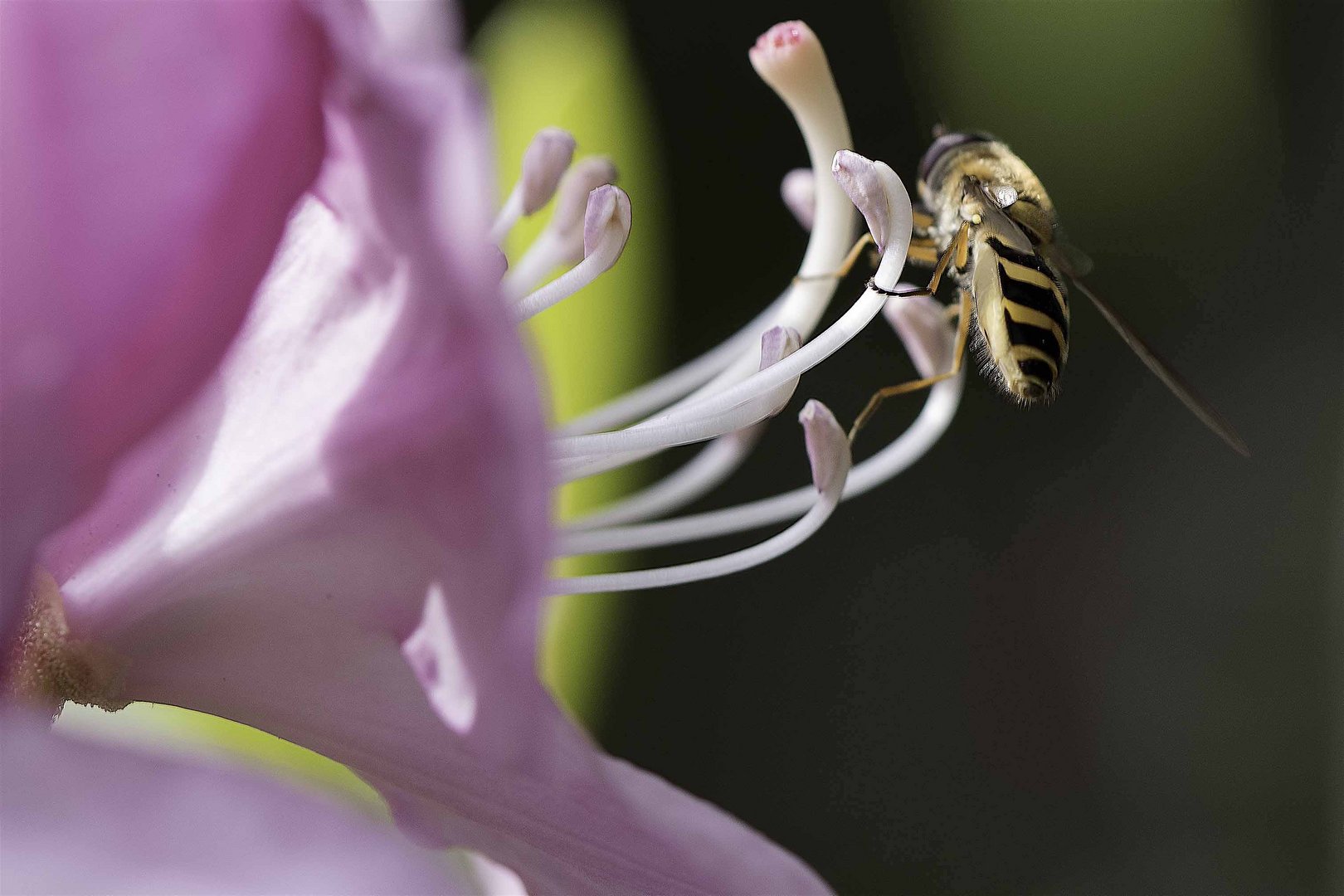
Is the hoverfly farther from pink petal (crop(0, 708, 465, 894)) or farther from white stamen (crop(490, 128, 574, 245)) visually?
pink petal (crop(0, 708, 465, 894))

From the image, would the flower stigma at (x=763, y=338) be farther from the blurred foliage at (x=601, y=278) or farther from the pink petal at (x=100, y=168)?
the blurred foliage at (x=601, y=278)

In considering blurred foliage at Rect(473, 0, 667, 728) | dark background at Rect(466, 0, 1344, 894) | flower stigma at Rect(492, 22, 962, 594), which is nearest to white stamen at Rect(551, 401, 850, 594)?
flower stigma at Rect(492, 22, 962, 594)

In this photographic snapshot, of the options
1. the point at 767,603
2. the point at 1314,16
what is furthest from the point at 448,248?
the point at 1314,16

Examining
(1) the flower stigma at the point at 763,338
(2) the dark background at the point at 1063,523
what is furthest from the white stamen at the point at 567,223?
(2) the dark background at the point at 1063,523

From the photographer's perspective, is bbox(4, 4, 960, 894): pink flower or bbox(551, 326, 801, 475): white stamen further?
bbox(551, 326, 801, 475): white stamen

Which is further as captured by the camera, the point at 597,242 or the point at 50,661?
the point at 597,242

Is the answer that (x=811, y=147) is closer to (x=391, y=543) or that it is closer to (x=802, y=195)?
(x=802, y=195)

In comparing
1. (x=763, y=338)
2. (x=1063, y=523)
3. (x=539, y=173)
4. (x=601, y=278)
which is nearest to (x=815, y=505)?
(x=763, y=338)
